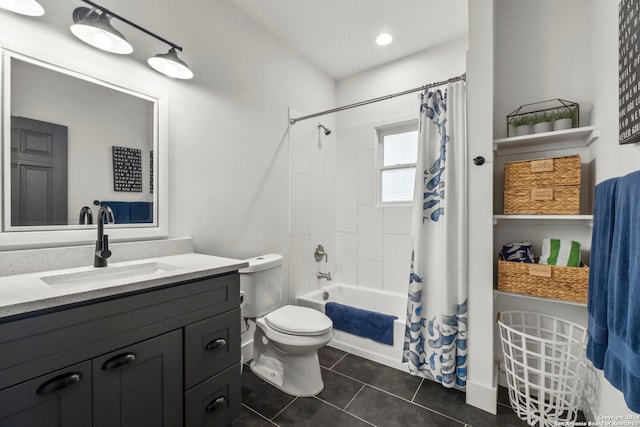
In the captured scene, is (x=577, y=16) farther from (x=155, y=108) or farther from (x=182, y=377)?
(x=182, y=377)

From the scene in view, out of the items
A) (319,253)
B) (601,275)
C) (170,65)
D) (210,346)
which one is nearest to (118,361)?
(210,346)

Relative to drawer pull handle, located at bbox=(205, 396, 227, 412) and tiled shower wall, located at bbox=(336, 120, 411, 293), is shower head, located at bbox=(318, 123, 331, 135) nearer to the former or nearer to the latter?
tiled shower wall, located at bbox=(336, 120, 411, 293)

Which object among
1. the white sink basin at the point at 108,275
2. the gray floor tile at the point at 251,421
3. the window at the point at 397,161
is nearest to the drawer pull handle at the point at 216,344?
the white sink basin at the point at 108,275

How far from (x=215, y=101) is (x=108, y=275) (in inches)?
50.3

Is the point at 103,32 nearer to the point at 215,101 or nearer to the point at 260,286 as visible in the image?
the point at 215,101

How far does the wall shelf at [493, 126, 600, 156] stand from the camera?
1512mm

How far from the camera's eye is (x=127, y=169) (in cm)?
152

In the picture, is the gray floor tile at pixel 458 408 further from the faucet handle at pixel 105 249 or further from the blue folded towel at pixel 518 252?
the faucet handle at pixel 105 249

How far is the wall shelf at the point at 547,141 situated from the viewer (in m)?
1.51

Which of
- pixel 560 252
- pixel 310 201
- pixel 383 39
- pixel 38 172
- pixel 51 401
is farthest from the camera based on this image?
pixel 310 201

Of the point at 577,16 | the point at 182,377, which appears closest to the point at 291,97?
the point at 577,16

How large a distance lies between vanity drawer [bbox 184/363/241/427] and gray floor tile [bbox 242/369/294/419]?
28cm

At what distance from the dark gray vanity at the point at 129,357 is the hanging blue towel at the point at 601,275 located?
5.03 feet

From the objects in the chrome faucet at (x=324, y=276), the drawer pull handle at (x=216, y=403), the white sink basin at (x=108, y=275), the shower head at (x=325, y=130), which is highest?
the shower head at (x=325, y=130)
